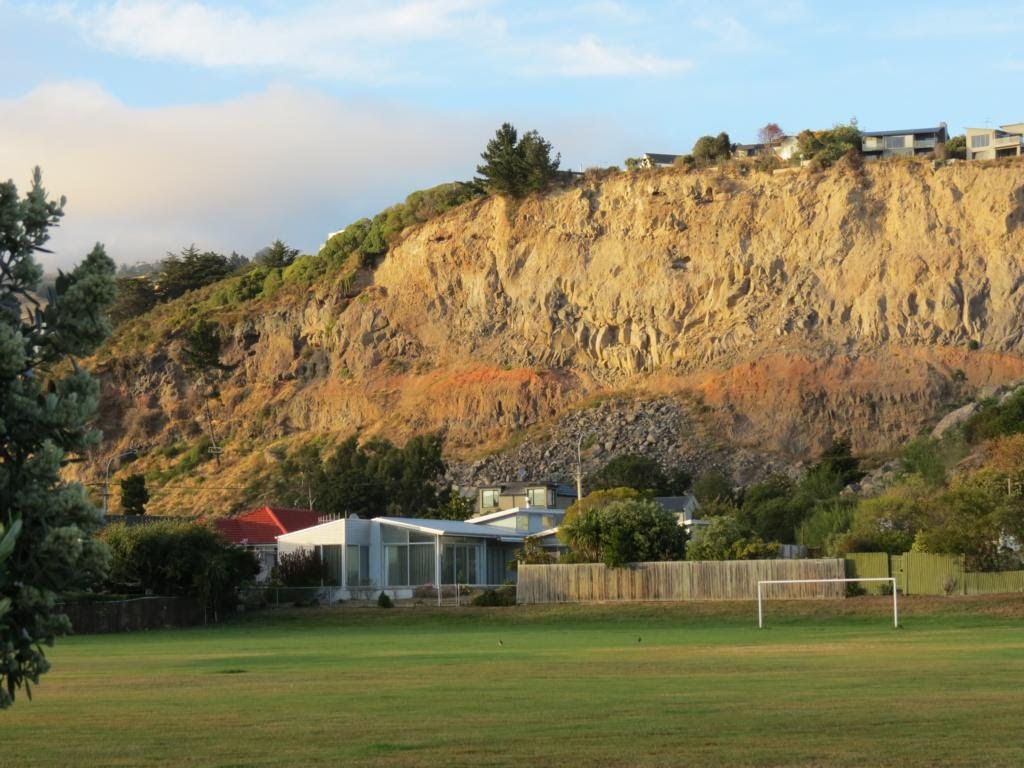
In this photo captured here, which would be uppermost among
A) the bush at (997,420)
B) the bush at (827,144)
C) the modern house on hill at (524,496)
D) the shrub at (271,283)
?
the bush at (827,144)

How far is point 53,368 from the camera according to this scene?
11906 millimetres

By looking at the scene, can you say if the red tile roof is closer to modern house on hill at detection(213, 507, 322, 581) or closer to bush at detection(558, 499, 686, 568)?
modern house on hill at detection(213, 507, 322, 581)

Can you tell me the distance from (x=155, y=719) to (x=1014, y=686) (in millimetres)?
12245

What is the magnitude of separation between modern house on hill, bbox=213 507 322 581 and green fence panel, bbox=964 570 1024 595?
35507mm

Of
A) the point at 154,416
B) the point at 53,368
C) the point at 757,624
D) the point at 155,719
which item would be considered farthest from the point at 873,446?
the point at 53,368

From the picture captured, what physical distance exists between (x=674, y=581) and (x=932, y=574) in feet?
31.7

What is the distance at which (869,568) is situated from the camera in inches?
2213

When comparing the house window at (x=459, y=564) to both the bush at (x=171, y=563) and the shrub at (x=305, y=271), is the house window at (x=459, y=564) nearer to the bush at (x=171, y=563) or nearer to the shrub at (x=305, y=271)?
the bush at (x=171, y=563)

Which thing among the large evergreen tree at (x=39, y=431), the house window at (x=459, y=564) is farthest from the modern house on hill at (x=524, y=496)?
the large evergreen tree at (x=39, y=431)

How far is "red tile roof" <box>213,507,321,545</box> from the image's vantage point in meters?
76.9

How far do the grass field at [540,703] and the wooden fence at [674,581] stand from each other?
12.9m

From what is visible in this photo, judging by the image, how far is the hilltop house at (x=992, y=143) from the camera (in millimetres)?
105438

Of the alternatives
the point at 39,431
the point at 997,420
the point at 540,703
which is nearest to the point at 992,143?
the point at 997,420

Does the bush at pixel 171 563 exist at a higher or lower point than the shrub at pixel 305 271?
lower
